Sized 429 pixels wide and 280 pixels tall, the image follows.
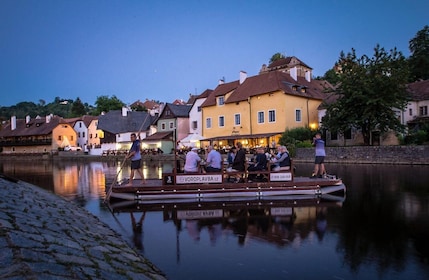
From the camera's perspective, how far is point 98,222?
370 inches

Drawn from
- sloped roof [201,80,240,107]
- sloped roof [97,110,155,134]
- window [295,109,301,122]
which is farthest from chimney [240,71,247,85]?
sloped roof [97,110,155,134]

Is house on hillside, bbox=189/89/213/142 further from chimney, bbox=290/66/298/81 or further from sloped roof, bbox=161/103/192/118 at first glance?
chimney, bbox=290/66/298/81

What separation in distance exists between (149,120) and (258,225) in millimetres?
65116

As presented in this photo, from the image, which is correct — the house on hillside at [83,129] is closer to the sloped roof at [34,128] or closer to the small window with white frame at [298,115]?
the sloped roof at [34,128]

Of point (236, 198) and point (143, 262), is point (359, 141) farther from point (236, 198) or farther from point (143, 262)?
point (143, 262)

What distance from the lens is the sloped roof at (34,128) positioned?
266ft

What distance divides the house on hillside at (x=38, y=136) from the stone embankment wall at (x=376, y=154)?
62964 mm

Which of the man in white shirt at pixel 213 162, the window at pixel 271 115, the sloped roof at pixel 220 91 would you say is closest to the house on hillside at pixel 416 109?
the window at pixel 271 115

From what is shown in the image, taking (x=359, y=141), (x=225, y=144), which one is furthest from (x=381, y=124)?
(x=225, y=144)

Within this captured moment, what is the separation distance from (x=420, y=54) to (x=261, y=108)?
132 feet

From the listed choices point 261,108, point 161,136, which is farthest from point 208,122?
point 161,136

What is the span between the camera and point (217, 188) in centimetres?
1250

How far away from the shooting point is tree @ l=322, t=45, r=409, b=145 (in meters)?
31.7

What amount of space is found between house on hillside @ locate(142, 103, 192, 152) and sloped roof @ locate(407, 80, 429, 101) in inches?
1373
